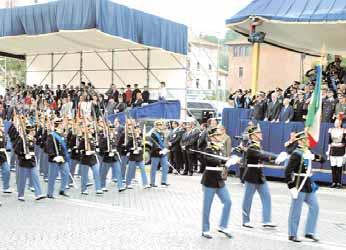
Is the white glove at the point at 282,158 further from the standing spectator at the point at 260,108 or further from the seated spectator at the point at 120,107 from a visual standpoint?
the seated spectator at the point at 120,107

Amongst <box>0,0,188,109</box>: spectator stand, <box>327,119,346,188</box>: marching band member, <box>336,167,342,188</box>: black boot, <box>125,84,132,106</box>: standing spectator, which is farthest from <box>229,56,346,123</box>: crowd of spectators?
<box>125,84,132,106</box>: standing spectator

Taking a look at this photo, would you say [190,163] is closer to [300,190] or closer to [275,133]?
[275,133]

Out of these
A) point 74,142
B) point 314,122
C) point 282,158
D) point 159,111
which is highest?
point 159,111

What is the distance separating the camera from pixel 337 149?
15.0 m

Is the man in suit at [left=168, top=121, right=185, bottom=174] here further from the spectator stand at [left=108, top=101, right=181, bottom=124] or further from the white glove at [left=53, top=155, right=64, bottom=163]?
the white glove at [left=53, top=155, right=64, bottom=163]

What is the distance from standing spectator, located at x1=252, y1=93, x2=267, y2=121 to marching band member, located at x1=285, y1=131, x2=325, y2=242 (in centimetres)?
835

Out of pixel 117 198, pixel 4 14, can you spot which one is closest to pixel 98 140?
pixel 117 198

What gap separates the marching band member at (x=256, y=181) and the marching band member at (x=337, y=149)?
5.91 meters

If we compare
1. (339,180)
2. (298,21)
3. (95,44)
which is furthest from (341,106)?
(95,44)

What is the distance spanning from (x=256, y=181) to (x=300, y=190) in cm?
113

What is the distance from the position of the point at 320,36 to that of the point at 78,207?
Result: 41.0 ft

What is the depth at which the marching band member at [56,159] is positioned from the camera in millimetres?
12539

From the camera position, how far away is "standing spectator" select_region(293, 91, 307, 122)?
53.4 ft

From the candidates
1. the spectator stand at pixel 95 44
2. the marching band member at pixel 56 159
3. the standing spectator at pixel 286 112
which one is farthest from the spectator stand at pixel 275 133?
the spectator stand at pixel 95 44
